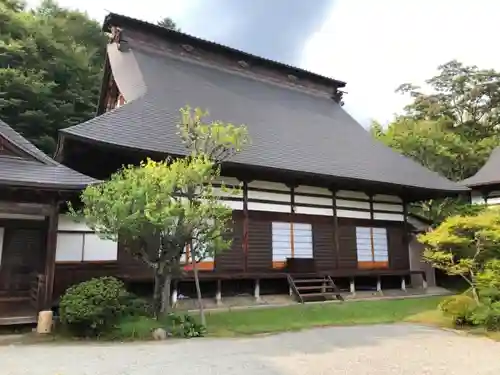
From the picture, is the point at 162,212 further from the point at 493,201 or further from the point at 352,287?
the point at 493,201

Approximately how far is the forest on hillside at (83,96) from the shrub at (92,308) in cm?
1338

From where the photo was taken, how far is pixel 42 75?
65.1 feet

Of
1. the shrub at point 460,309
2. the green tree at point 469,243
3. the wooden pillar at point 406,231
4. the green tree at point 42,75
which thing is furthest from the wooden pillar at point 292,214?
the green tree at point 42,75

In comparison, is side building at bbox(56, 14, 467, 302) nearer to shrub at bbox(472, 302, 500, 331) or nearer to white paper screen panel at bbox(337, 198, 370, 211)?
white paper screen panel at bbox(337, 198, 370, 211)

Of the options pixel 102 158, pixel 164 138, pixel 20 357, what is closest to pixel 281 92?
pixel 164 138

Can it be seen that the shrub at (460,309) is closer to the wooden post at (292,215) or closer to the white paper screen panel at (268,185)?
the wooden post at (292,215)

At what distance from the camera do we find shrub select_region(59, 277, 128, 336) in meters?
7.32

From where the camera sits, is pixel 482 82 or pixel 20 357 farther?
pixel 482 82

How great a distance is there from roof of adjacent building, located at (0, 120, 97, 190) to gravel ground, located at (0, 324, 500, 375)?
2.87 metres

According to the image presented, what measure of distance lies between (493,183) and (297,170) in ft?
32.1

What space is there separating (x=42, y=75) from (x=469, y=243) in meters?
18.9

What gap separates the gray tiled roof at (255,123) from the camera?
1060 cm

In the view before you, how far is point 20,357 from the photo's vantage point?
5957mm

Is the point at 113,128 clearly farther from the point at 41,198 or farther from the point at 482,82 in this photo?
the point at 482,82
